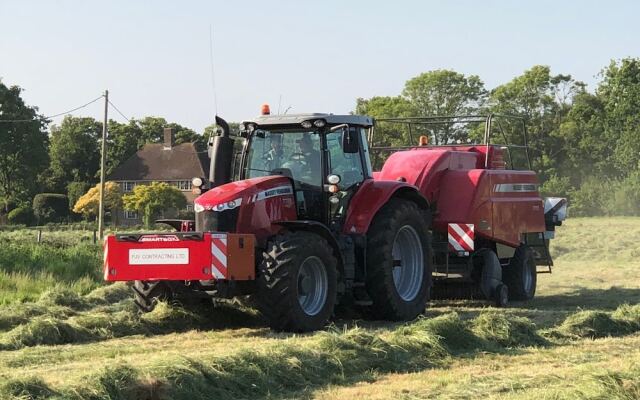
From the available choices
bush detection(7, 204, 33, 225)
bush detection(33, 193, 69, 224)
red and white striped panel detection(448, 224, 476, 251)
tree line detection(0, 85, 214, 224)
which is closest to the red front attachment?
red and white striped panel detection(448, 224, 476, 251)

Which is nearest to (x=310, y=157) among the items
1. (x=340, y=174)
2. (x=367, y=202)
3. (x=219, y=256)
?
(x=340, y=174)

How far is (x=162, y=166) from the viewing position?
265 feet

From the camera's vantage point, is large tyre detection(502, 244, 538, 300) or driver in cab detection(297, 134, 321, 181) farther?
large tyre detection(502, 244, 538, 300)

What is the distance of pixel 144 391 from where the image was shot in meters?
6.18

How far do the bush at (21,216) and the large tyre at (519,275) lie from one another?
181 feet

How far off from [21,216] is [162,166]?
17.4m

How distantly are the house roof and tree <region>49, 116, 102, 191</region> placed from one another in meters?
4.06

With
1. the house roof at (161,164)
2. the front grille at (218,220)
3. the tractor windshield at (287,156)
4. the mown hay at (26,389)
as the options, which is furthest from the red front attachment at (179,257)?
the house roof at (161,164)

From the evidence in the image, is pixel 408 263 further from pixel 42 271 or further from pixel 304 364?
pixel 42 271

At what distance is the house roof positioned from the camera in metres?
79.6

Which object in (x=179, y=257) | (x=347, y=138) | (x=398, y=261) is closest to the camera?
(x=179, y=257)

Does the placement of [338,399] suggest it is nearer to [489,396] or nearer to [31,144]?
[489,396]

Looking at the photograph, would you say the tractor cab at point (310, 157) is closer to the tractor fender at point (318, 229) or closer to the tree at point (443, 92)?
the tractor fender at point (318, 229)

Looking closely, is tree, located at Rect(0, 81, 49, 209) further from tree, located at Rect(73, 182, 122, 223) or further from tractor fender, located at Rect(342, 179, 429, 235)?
tractor fender, located at Rect(342, 179, 429, 235)
